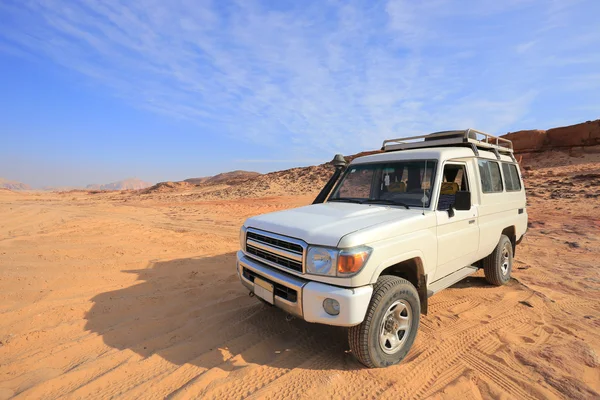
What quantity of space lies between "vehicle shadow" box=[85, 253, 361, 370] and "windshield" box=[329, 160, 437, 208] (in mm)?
1740

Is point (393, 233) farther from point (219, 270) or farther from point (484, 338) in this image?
point (219, 270)

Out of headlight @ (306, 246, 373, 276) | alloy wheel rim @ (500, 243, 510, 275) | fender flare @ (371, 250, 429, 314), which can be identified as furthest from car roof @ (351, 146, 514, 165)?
headlight @ (306, 246, 373, 276)

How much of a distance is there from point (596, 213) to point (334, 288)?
568 inches

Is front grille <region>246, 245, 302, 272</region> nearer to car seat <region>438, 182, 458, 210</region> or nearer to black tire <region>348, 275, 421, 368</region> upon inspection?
black tire <region>348, 275, 421, 368</region>

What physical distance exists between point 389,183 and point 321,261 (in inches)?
75.4

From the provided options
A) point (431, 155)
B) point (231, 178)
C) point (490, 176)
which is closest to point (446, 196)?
point (431, 155)

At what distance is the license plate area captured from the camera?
3.11m

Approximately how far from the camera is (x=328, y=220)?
3.19m

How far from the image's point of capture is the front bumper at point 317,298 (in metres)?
2.62

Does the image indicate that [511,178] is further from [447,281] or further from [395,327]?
[395,327]

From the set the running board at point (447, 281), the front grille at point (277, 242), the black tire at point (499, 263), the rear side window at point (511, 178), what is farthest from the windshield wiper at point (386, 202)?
the rear side window at point (511, 178)

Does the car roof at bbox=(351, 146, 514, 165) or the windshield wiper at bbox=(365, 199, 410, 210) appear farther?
the car roof at bbox=(351, 146, 514, 165)

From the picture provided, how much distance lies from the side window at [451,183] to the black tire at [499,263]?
1.47 meters

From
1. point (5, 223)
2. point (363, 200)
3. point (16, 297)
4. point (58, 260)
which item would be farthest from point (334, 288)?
point (5, 223)
